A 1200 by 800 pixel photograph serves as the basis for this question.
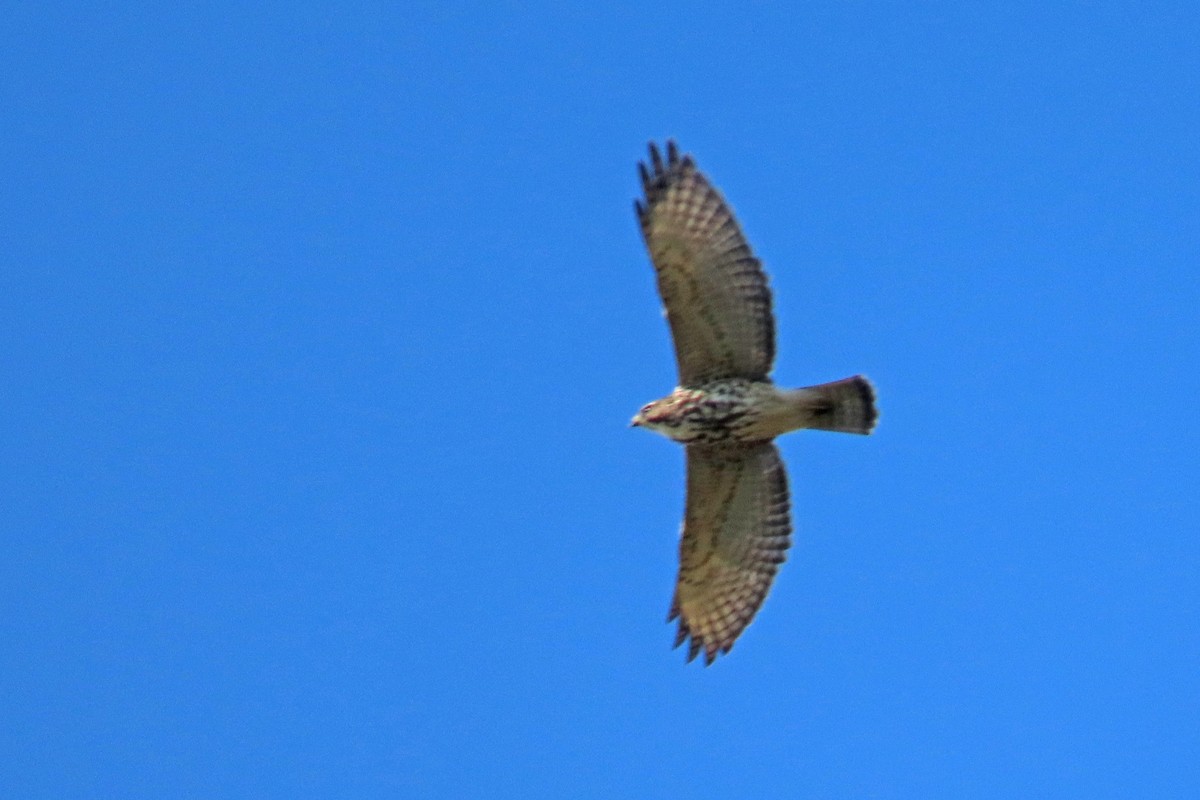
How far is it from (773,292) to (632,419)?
5.04ft

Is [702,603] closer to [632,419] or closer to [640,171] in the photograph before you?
[632,419]

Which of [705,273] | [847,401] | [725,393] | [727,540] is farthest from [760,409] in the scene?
[727,540]

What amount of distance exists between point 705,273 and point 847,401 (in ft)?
4.77

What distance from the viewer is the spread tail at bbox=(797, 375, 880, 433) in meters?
14.0

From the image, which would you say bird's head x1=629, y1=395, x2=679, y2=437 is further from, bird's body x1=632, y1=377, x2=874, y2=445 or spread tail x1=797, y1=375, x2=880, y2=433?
spread tail x1=797, y1=375, x2=880, y2=433

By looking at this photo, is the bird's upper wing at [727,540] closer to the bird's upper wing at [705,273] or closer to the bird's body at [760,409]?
the bird's body at [760,409]

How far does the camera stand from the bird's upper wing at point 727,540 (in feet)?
47.9

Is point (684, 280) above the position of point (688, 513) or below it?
above

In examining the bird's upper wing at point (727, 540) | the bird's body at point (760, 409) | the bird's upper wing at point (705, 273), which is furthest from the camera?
the bird's upper wing at point (727, 540)

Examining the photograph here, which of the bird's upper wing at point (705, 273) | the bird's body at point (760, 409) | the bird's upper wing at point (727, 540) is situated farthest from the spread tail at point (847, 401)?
the bird's upper wing at point (727, 540)

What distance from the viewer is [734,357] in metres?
14.1

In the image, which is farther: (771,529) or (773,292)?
(771,529)

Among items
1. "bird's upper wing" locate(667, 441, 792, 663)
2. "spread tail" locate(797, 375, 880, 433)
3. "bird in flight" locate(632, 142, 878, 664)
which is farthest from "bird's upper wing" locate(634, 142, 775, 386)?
"bird's upper wing" locate(667, 441, 792, 663)

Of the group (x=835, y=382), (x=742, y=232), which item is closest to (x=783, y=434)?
(x=835, y=382)
